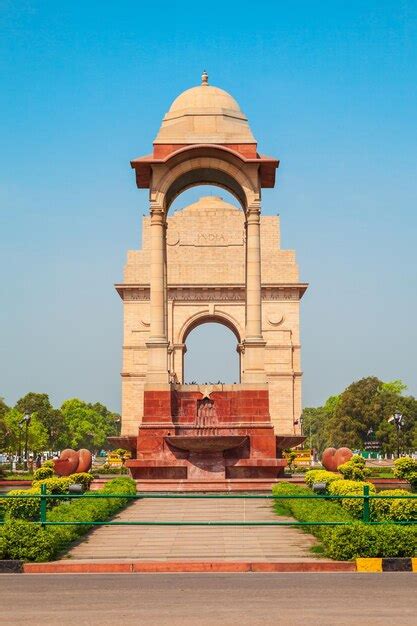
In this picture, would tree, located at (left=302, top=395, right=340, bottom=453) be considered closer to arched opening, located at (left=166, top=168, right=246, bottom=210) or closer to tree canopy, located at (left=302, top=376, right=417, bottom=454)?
tree canopy, located at (left=302, top=376, right=417, bottom=454)

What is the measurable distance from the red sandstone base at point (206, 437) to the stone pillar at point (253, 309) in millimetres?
710

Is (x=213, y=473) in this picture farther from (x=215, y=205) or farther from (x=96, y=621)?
(x=215, y=205)

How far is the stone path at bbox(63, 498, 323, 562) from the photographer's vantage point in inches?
566

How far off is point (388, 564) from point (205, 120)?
2153 cm

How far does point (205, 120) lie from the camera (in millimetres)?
31875

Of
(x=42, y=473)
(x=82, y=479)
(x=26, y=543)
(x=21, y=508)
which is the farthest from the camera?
(x=82, y=479)

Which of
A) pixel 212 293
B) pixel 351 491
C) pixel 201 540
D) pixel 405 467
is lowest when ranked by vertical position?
pixel 201 540

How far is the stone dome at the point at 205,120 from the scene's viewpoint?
30.8 meters

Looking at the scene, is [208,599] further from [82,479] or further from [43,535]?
[82,479]

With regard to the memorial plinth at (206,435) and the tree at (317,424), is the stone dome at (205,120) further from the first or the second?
the tree at (317,424)

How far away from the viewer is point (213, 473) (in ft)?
89.3

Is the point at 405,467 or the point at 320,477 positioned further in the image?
the point at 405,467

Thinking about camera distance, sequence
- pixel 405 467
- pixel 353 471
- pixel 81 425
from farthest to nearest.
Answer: pixel 81 425 < pixel 405 467 < pixel 353 471

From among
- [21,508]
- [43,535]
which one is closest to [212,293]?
[21,508]
